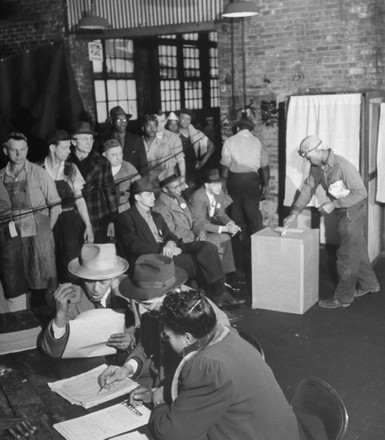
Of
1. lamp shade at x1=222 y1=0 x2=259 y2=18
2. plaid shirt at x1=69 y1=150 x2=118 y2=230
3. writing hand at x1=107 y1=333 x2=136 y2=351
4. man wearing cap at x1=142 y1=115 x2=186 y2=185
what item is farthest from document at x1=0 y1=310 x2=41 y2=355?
lamp shade at x1=222 y1=0 x2=259 y2=18

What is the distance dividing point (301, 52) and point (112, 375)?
6975 millimetres

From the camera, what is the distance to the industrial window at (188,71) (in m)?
13.4

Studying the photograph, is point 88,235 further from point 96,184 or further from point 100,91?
point 100,91

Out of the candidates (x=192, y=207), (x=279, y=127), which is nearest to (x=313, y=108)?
(x=279, y=127)

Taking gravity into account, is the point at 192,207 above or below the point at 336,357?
above

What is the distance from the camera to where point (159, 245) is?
6.44 meters

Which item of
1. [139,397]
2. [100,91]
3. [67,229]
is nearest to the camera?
[139,397]

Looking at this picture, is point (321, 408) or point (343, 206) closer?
point (321, 408)

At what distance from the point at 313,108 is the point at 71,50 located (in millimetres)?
4379

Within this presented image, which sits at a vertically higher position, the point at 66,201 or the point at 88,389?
the point at 66,201

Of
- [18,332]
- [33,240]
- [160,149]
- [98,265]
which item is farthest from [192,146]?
[18,332]

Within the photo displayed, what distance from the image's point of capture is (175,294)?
2990mm

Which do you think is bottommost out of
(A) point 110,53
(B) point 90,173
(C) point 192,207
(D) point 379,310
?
(D) point 379,310

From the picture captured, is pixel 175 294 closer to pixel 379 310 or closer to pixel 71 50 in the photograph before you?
pixel 379 310
